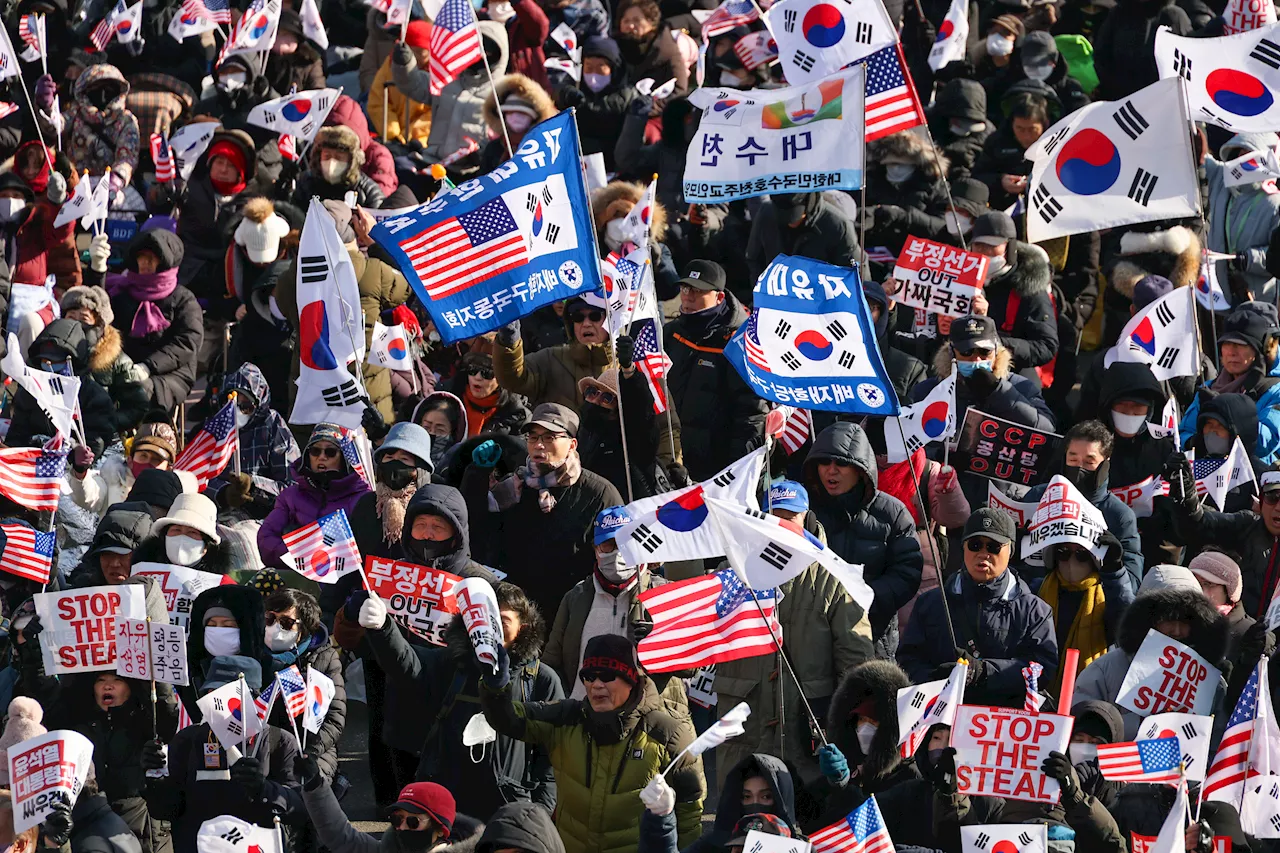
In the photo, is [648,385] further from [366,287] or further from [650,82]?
[650,82]

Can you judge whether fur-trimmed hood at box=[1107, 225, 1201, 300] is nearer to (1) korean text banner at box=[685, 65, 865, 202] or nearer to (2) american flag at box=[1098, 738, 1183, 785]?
(1) korean text banner at box=[685, 65, 865, 202]

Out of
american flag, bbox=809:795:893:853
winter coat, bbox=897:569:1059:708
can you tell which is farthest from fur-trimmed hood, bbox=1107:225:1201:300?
american flag, bbox=809:795:893:853

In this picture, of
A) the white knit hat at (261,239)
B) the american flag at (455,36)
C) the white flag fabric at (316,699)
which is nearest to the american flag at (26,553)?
the white flag fabric at (316,699)

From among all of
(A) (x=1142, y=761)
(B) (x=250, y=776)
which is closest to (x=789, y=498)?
(A) (x=1142, y=761)

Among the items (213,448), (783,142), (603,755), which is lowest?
(213,448)

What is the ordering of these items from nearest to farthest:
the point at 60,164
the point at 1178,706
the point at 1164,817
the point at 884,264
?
the point at 1164,817, the point at 1178,706, the point at 884,264, the point at 60,164

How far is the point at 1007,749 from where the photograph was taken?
9836 mm

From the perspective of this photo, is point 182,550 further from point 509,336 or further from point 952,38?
point 952,38

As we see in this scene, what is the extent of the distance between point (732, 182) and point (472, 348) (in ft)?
6.09

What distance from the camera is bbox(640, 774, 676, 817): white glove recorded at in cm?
955

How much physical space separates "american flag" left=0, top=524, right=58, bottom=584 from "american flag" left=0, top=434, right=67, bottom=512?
0.46 meters

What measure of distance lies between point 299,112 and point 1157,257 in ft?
17.5

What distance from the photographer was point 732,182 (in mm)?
13352

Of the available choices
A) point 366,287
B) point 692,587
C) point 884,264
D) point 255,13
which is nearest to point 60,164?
point 255,13
